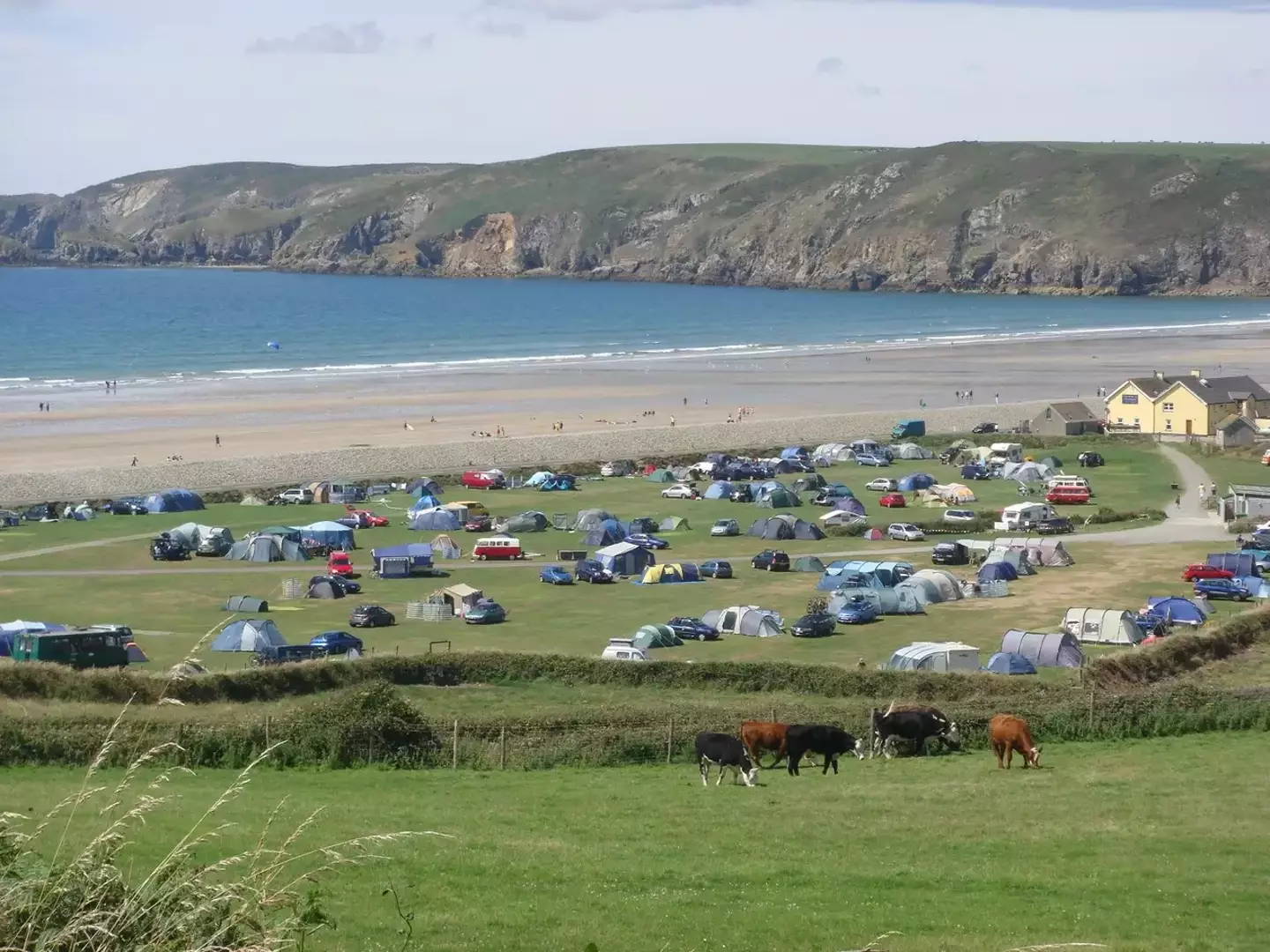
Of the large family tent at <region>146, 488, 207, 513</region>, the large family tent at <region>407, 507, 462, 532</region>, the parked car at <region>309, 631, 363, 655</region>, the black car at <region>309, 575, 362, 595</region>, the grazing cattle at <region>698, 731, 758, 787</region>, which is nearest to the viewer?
the grazing cattle at <region>698, 731, 758, 787</region>

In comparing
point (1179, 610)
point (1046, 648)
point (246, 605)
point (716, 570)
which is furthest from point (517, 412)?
point (1046, 648)

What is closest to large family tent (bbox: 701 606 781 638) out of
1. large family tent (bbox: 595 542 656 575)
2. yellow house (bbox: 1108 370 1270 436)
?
large family tent (bbox: 595 542 656 575)

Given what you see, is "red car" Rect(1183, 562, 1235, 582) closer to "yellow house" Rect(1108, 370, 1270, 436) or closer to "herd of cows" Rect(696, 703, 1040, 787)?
"herd of cows" Rect(696, 703, 1040, 787)

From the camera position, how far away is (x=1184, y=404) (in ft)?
251

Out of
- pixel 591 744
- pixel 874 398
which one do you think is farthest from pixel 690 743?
pixel 874 398

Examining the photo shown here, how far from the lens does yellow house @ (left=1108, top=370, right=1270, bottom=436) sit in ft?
248

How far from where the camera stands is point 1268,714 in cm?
2428

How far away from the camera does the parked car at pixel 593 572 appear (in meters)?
44.5

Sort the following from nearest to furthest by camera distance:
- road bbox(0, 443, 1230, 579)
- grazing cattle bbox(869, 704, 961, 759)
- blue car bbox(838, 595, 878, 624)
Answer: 1. grazing cattle bbox(869, 704, 961, 759)
2. blue car bbox(838, 595, 878, 624)
3. road bbox(0, 443, 1230, 579)

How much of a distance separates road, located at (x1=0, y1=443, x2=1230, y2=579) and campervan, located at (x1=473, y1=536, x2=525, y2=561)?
656 mm

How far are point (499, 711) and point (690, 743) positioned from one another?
19.5 ft

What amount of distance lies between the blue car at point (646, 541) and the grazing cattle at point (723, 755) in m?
26.9

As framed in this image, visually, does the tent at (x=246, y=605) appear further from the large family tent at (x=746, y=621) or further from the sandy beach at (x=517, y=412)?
the sandy beach at (x=517, y=412)

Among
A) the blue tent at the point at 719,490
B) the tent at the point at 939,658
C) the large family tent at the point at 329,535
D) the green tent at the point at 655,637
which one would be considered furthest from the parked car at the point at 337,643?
the blue tent at the point at 719,490
